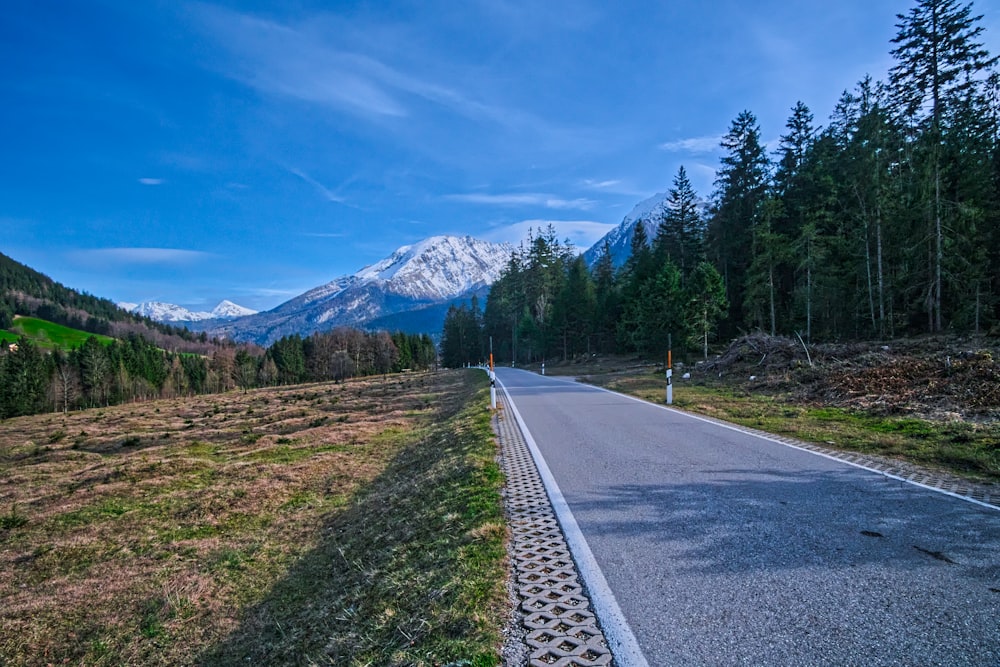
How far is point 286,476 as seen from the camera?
1171 centimetres

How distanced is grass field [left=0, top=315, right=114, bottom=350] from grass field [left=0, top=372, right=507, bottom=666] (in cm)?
13159

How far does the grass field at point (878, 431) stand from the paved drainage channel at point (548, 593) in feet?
18.8

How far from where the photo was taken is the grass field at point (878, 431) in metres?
6.83

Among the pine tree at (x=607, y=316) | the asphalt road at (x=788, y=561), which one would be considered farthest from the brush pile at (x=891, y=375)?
the pine tree at (x=607, y=316)

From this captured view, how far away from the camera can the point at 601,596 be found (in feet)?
10.6

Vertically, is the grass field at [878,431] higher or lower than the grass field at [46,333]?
lower

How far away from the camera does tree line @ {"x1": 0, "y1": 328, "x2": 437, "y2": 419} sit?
212 feet

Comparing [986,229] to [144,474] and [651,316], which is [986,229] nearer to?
[651,316]

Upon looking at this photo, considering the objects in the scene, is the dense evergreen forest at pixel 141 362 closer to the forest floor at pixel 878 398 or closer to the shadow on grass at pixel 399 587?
the shadow on grass at pixel 399 587

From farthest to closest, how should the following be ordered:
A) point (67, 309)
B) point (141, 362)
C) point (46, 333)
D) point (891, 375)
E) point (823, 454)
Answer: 1. point (67, 309)
2. point (46, 333)
3. point (141, 362)
4. point (891, 375)
5. point (823, 454)

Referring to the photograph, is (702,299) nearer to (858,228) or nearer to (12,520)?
(858,228)

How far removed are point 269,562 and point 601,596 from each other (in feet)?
18.5

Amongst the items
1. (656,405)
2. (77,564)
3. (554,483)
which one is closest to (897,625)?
(554,483)

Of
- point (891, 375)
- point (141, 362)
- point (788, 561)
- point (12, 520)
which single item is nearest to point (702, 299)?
point (891, 375)
